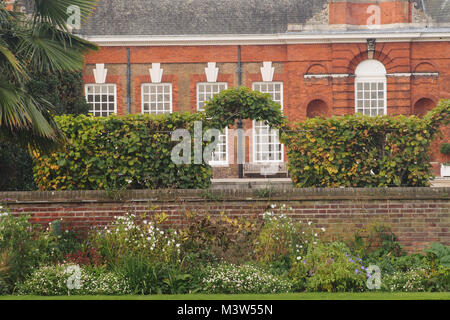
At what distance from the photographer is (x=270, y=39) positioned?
2355 cm

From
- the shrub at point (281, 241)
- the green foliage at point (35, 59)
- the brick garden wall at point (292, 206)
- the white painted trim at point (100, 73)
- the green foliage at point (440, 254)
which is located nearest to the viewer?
the green foliage at point (440, 254)

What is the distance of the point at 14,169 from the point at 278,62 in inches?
538

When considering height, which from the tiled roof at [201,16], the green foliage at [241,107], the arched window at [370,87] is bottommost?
the green foliage at [241,107]

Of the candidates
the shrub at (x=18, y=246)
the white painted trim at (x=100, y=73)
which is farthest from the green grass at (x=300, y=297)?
the white painted trim at (x=100, y=73)

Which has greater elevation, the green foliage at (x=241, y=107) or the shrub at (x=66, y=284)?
the green foliage at (x=241, y=107)

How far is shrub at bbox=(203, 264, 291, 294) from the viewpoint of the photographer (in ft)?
26.7

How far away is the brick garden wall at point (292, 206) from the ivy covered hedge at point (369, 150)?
20.0 inches

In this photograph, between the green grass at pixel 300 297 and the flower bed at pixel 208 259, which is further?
the flower bed at pixel 208 259

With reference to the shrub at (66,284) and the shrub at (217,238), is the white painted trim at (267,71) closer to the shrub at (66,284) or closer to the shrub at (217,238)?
the shrub at (217,238)

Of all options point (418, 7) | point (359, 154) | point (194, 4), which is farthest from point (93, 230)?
point (418, 7)

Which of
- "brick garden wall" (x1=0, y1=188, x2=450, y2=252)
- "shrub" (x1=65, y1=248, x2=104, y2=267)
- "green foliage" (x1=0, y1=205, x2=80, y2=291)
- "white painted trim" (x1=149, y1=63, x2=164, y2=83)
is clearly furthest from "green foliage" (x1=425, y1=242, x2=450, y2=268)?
"white painted trim" (x1=149, y1=63, x2=164, y2=83)

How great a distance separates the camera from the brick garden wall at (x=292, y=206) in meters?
10.0

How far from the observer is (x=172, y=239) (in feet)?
29.8

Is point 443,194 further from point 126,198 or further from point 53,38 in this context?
point 53,38
